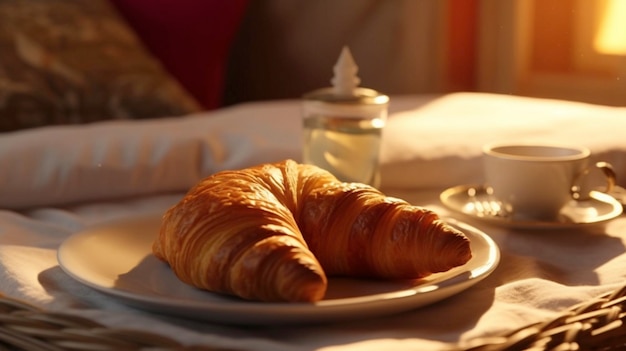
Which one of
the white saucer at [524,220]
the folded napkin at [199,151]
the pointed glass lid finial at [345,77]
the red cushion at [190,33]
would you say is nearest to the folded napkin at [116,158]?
the folded napkin at [199,151]

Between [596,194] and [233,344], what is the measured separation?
0.55 meters

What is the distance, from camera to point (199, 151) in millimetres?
1044

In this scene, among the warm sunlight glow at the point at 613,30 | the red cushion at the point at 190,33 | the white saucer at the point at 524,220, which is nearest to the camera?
the white saucer at the point at 524,220

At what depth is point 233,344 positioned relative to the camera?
52 centimetres

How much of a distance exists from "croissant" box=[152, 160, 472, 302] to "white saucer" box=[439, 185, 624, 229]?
0.21 meters

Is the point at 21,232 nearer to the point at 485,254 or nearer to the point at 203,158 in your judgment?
the point at 203,158

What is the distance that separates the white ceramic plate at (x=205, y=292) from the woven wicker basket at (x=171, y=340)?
0.12 feet

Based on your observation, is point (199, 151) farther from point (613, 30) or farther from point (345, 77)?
point (613, 30)

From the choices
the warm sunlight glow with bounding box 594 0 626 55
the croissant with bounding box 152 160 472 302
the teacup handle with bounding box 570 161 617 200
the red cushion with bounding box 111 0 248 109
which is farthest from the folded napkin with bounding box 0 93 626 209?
the warm sunlight glow with bounding box 594 0 626 55

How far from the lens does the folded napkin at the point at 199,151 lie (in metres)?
0.96

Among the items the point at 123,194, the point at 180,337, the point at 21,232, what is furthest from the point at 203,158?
the point at 180,337

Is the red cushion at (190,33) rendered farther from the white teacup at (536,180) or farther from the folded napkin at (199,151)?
the white teacup at (536,180)

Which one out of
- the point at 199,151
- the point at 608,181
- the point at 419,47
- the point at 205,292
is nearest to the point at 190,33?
the point at 419,47

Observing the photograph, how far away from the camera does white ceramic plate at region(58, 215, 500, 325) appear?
545 mm
